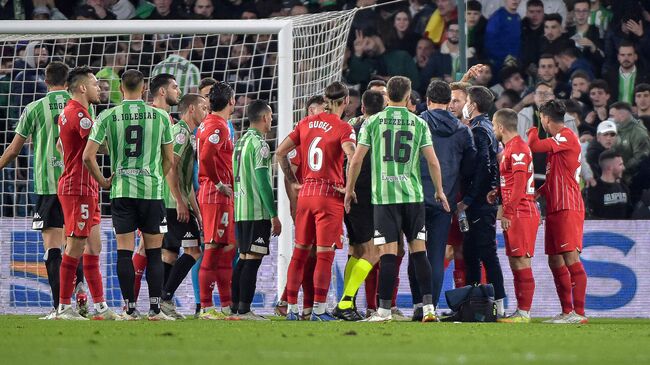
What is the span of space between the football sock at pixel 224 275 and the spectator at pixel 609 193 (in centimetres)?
595

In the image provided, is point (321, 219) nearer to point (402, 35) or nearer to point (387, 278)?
point (387, 278)

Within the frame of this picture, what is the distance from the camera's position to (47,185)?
10914mm

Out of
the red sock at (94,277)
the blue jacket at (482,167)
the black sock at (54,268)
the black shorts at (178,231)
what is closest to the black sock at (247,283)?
the black shorts at (178,231)

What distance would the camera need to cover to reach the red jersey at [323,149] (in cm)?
1049

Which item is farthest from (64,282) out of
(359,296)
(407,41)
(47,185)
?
(407,41)

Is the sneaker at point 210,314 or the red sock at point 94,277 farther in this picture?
the sneaker at point 210,314

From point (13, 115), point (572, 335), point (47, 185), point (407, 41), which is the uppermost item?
point (407, 41)

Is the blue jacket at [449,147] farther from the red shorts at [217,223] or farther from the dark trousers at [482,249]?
the red shorts at [217,223]

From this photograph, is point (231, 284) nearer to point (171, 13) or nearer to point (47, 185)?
point (47, 185)

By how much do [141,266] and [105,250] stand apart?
77.7 inches

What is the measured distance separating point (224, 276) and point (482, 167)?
8.18 ft

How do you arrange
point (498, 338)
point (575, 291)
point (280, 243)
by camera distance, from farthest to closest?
1. point (280, 243)
2. point (575, 291)
3. point (498, 338)

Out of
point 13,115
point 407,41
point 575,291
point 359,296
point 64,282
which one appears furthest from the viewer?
point 407,41

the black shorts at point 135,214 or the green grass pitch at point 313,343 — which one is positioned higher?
the black shorts at point 135,214
